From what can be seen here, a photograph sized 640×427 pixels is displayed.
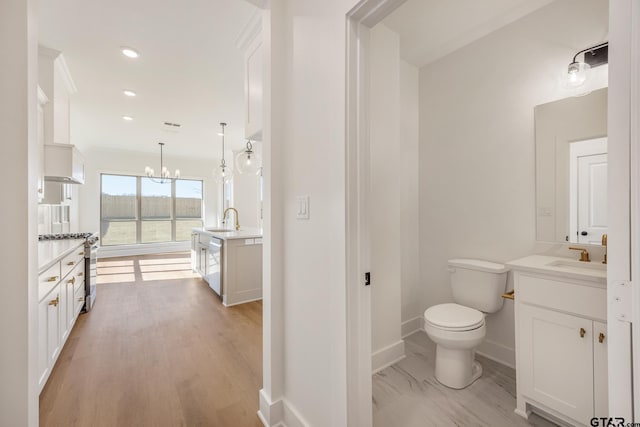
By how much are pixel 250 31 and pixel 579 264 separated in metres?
3.00

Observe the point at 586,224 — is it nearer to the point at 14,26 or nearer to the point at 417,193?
the point at 417,193

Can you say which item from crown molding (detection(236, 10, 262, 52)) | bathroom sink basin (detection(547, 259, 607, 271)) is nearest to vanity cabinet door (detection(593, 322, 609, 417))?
bathroom sink basin (detection(547, 259, 607, 271))

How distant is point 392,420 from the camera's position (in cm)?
160

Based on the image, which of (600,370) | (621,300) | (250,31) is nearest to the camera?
(621,300)

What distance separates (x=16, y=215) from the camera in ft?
3.24

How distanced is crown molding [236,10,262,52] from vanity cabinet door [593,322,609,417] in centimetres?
299

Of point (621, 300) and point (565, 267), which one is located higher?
point (621, 300)

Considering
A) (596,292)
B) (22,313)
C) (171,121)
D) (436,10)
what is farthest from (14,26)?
(171,121)

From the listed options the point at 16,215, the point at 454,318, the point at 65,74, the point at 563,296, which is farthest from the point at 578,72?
the point at 65,74

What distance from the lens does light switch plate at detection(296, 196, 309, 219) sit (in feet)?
4.48

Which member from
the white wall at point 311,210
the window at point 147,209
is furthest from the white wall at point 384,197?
the window at point 147,209

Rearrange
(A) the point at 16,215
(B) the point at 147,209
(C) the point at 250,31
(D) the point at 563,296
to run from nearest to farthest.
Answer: (A) the point at 16,215
(D) the point at 563,296
(C) the point at 250,31
(B) the point at 147,209

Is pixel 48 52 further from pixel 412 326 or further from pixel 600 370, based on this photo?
pixel 600 370

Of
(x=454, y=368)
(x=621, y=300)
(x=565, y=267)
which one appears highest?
(x=621, y=300)
